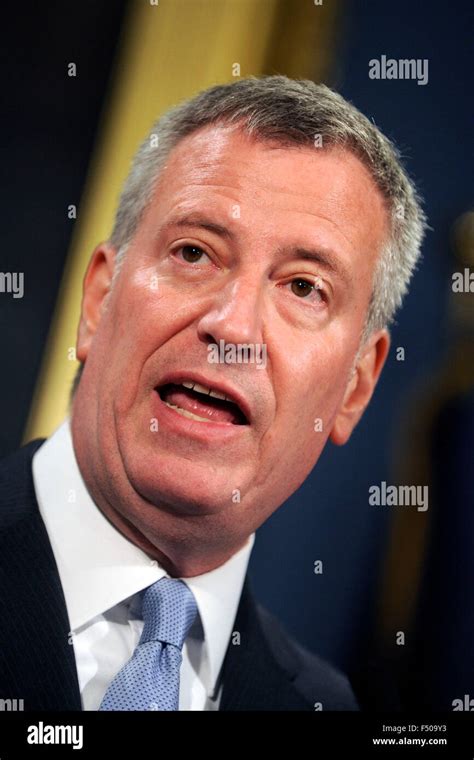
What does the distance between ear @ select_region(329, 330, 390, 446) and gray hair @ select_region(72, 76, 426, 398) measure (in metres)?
0.04

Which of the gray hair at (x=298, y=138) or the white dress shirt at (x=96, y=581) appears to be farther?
the gray hair at (x=298, y=138)

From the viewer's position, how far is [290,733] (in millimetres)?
1878

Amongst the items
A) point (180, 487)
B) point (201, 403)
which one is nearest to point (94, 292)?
point (201, 403)

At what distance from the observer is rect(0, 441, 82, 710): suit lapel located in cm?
155

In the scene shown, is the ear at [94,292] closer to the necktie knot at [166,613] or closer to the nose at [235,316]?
the nose at [235,316]

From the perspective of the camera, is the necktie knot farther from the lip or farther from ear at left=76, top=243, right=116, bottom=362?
ear at left=76, top=243, right=116, bottom=362

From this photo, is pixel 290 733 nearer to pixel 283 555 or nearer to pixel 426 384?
pixel 283 555

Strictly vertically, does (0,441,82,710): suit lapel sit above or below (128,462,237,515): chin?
below

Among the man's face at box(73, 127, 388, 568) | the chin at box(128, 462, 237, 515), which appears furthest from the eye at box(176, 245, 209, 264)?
the chin at box(128, 462, 237, 515)

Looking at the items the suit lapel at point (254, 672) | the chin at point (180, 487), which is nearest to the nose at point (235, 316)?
the chin at point (180, 487)

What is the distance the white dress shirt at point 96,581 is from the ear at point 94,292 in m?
0.17

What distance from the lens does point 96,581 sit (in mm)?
1640

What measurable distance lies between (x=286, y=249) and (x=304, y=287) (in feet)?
0.26

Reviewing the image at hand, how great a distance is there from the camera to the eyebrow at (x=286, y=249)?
1.71 m
